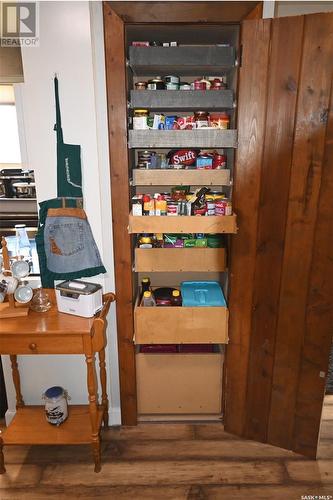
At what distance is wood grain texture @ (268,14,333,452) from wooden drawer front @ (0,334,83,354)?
3.15 feet

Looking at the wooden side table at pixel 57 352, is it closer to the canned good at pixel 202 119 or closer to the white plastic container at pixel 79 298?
the white plastic container at pixel 79 298

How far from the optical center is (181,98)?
1554mm

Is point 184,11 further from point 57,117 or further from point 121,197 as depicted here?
point 121,197

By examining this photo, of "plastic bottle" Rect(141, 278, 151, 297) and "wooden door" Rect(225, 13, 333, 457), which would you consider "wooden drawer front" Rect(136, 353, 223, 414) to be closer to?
"wooden door" Rect(225, 13, 333, 457)

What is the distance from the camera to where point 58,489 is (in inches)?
64.2

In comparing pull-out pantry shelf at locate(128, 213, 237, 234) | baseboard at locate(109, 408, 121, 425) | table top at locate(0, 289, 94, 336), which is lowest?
baseboard at locate(109, 408, 121, 425)

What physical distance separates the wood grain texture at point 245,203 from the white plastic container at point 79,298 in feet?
2.16

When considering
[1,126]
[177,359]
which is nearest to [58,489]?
[177,359]

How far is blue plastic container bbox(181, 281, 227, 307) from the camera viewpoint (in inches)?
69.0

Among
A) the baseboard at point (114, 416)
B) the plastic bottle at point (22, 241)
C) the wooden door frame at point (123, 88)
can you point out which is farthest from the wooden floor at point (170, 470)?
the plastic bottle at point (22, 241)

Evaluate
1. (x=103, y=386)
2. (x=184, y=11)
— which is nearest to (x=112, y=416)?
(x=103, y=386)

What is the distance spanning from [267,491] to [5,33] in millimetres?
2453

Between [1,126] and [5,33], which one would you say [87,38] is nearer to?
[5,33]

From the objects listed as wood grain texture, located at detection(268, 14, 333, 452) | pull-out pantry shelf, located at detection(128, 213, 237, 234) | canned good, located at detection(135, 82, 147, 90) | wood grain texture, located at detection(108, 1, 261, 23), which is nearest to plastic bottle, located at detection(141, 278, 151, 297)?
pull-out pantry shelf, located at detection(128, 213, 237, 234)
